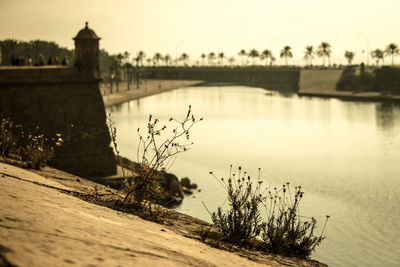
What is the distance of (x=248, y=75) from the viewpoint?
171 m

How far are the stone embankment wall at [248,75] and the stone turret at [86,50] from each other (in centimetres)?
12297

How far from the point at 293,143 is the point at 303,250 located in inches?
1658

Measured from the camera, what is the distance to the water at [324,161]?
23.2m

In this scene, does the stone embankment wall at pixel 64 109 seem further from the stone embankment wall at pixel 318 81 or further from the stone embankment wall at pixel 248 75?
the stone embankment wall at pixel 248 75

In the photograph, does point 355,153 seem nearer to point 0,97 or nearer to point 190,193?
point 190,193

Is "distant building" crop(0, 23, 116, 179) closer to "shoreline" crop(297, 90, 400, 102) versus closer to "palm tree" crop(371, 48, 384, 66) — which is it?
"shoreline" crop(297, 90, 400, 102)

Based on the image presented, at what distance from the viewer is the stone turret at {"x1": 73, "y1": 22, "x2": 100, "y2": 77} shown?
31234 millimetres

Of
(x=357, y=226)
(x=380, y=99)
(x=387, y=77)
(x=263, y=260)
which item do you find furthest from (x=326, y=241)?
(x=387, y=77)

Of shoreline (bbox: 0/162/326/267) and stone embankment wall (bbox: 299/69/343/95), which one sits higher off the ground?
stone embankment wall (bbox: 299/69/343/95)

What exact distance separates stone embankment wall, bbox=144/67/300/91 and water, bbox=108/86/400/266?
248 ft

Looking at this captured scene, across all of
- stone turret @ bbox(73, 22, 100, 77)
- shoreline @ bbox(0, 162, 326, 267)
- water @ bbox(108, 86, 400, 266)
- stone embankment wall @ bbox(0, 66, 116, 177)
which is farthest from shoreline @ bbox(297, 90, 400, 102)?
shoreline @ bbox(0, 162, 326, 267)

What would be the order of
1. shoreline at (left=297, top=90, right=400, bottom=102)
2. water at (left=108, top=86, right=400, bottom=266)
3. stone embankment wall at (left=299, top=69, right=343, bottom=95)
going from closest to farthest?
water at (left=108, top=86, right=400, bottom=266), shoreline at (left=297, top=90, right=400, bottom=102), stone embankment wall at (left=299, top=69, right=343, bottom=95)

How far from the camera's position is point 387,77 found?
10700cm

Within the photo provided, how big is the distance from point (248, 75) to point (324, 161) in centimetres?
13138
